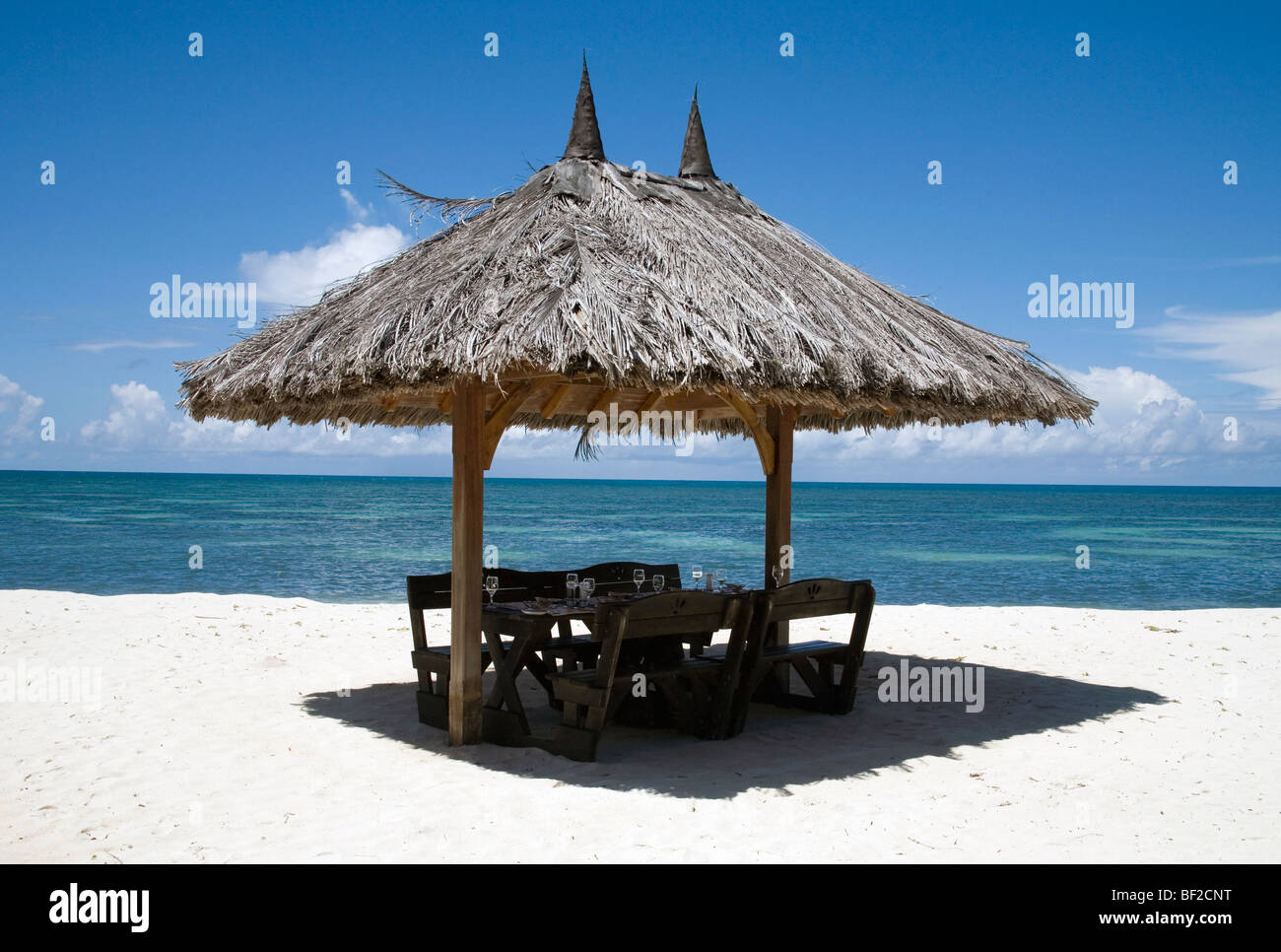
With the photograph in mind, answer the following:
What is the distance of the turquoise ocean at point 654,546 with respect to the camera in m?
20.3

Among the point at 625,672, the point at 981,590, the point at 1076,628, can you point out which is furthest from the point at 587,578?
the point at 981,590

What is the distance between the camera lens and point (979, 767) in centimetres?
535

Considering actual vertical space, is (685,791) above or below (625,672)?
below

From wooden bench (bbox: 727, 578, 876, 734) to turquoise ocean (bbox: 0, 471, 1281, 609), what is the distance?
431 inches

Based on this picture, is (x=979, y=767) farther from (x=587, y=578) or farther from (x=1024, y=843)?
(x=587, y=578)

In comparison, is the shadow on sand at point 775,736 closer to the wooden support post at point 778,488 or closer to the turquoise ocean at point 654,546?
the wooden support post at point 778,488

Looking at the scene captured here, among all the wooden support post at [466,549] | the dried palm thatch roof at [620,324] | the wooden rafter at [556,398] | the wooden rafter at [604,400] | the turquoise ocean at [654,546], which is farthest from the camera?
the turquoise ocean at [654,546]

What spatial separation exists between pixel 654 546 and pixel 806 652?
27.9 meters

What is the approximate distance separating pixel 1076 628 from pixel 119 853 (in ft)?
29.9

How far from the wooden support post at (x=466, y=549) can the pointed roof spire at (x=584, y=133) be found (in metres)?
1.92

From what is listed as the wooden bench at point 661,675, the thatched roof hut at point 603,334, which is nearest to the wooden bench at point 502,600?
the thatched roof hut at point 603,334

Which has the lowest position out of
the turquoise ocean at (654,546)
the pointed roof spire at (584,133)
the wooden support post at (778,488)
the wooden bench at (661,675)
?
the turquoise ocean at (654,546)

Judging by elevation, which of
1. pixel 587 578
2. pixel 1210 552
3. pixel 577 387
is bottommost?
pixel 1210 552

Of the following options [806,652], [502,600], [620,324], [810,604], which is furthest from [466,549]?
[806,652]
